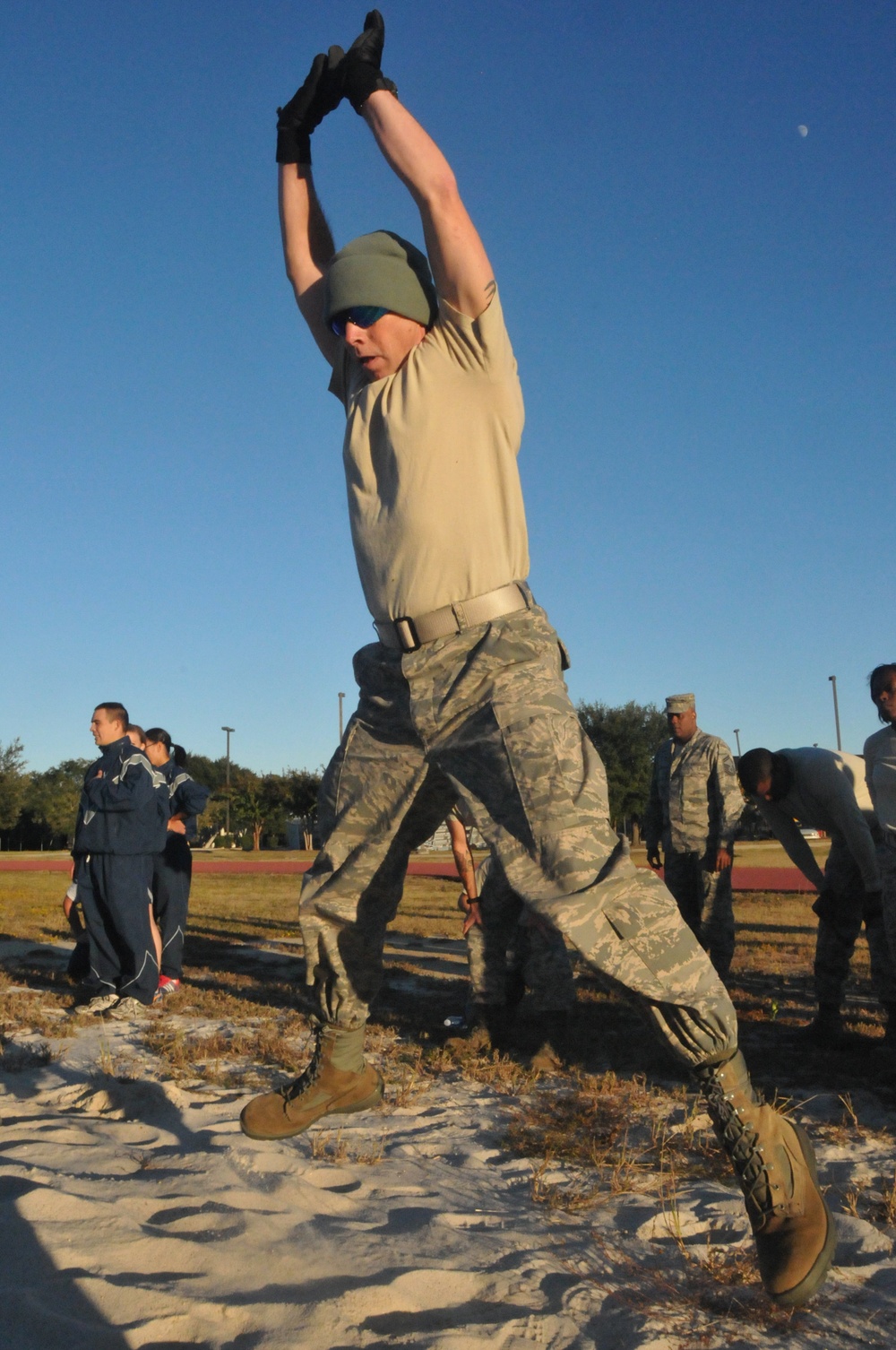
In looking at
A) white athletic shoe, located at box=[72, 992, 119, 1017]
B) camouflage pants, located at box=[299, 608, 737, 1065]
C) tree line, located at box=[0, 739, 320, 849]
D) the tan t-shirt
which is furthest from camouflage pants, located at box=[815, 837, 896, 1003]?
tree line, located at box=[0, 739, 320, 849]

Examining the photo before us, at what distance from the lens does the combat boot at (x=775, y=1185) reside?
2.00 m

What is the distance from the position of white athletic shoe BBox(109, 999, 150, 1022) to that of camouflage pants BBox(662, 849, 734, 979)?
3.44 metres

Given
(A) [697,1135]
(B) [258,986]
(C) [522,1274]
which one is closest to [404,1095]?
(A) [697,1135]

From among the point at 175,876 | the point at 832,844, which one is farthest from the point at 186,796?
the point at 832,844

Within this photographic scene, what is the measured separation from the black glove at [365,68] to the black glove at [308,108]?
0.12 metres

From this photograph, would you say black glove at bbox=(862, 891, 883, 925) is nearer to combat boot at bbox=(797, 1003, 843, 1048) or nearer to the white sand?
combat boot at bbox=(797, 1003, 843, 1048)

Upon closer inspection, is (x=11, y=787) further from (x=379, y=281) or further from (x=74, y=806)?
(x=379, y=281)

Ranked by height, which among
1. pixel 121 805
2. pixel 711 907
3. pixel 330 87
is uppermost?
pixel 330 87

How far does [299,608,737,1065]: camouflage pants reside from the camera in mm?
2203

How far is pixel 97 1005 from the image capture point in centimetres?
583

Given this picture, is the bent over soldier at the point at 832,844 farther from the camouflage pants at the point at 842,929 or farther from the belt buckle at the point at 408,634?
the belt buckle at the point at 408,634

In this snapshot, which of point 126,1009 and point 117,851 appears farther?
point 117,851

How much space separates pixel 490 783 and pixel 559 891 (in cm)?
32

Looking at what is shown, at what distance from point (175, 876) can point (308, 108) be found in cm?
572
